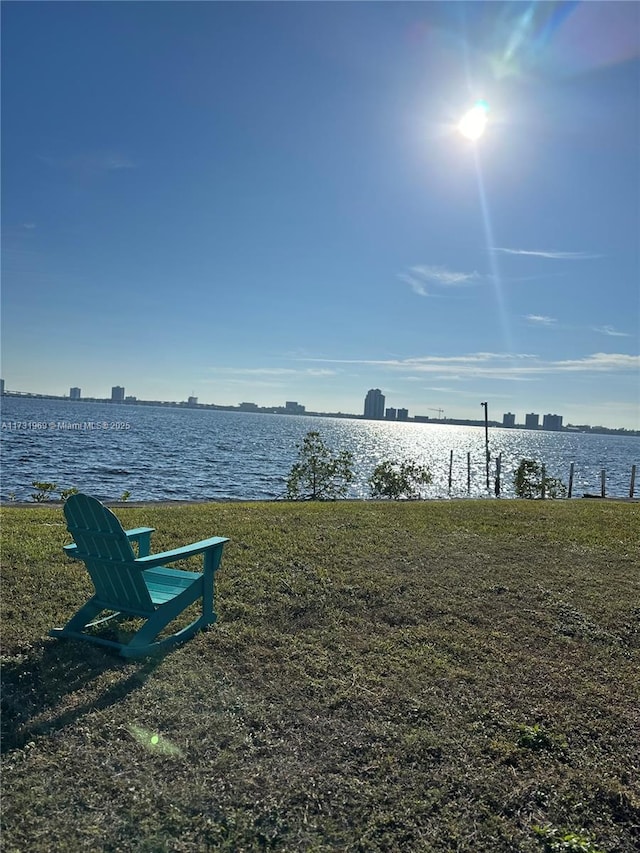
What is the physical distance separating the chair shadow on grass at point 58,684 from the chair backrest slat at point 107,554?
35 cm

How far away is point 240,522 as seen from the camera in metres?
8.23

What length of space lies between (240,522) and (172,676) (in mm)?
4753

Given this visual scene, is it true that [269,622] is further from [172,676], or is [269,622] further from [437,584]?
[437,584]

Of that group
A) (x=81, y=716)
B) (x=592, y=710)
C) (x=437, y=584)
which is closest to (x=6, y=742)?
(x=81, y=716)

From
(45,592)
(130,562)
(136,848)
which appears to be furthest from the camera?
(45,592)

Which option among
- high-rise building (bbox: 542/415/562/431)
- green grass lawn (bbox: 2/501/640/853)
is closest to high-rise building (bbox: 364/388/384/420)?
high-rise building (bbox: 542/415/562/431)

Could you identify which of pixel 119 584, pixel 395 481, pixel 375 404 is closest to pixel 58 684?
pixel 119 584

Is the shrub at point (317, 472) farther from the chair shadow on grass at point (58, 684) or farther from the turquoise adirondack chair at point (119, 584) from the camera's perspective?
the chair shadow on grass at point (58, 684)

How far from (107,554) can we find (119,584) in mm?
225

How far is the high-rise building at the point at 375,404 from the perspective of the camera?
500ft

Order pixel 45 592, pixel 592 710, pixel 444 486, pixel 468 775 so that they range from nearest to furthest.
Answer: pixel 468 775 → pixel 592 710 → pixel 45 592 → pixel 444 486

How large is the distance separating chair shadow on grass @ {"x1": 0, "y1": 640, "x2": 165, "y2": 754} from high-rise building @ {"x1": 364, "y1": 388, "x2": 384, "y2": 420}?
148728mm

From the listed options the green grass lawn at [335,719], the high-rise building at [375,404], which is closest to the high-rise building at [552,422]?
the high-rise building at [375,404]

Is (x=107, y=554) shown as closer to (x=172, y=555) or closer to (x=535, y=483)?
(x=172, y=555)
